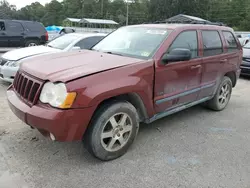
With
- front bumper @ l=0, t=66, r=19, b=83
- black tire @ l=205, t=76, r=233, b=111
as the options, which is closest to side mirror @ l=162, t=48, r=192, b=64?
black tire @ l=205, t=76, r=233, b=111

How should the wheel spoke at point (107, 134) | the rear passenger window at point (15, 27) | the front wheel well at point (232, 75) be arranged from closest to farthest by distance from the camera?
the wheel spoke at point (107, 134), the front wheel well at point (232, 75), the rear passenger window at point (15, 27)

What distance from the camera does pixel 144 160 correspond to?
3135 millimetres

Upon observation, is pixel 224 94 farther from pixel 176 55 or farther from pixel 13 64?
pixel 13 64

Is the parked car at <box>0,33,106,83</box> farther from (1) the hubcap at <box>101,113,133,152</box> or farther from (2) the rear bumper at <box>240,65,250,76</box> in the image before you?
(2) the rear bumper at <box>240,65,250,76</box>

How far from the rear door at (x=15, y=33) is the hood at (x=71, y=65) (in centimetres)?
978

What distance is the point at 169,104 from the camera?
3.71 meters

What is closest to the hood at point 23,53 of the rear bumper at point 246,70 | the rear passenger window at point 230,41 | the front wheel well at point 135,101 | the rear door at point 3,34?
the front wheel well at point 135,101

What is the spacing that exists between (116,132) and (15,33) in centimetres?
1104

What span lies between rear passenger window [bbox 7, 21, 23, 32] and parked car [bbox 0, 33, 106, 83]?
5.67m

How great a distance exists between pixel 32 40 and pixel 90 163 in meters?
10.9

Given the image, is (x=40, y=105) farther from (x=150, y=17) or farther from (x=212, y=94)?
(x=150, y=17)

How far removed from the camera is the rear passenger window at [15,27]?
39.4ft

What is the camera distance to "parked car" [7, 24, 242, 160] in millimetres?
2615

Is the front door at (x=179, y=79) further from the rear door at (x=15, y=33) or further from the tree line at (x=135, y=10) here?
the tree line at (x=135, y=10)
